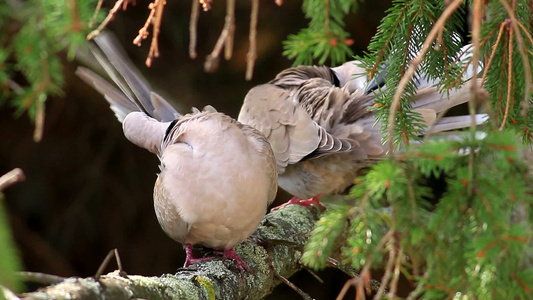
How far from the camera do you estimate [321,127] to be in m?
2.38

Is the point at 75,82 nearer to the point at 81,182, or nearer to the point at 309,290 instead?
the point at 81,182

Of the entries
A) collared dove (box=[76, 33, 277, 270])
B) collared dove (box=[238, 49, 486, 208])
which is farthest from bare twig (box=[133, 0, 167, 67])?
collared dove (box=[238, 49, 486, 208])

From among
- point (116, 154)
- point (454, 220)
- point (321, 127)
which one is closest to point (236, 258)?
point (321, 127)

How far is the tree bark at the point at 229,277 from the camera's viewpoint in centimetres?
122

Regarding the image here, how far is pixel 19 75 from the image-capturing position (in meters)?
3.67

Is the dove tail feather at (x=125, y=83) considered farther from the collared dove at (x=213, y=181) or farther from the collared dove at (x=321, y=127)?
the collared dove at (x=321, y=127)

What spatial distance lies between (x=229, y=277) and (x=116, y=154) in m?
2.26

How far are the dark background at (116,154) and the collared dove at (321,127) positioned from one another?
45.6 inches

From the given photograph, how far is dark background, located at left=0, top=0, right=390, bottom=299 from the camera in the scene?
3.69 metres

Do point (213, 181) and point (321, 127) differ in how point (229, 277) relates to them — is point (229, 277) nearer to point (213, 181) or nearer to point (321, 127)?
point (213, 181)

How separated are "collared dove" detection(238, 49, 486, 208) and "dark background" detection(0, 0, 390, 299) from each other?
116 centimetres

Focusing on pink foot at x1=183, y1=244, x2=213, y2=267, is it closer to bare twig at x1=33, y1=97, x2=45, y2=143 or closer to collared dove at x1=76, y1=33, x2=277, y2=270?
collared dove at x1=76, y1=33, x2=277, y2=270

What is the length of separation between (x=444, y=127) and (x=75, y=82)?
1991mm

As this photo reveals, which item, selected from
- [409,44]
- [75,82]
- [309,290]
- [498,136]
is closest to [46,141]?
[75,82]
